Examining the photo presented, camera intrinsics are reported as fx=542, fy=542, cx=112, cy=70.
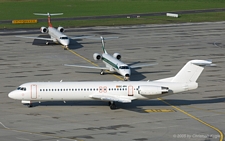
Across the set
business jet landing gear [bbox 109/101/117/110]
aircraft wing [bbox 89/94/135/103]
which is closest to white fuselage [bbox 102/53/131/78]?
business jet landing gear [bbox 109/101/117/110]

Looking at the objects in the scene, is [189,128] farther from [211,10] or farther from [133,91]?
[211,10]

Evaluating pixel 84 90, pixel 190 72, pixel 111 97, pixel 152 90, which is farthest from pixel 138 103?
pixel 190 72

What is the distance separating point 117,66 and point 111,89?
1416 centimetres

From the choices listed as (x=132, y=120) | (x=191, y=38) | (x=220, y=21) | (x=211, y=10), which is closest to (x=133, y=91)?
(x=132, y=120)

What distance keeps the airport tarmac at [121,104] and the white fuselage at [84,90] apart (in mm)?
1429

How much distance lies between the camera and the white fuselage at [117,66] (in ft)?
217

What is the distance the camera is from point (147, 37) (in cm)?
10512

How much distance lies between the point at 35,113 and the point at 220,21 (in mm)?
81046

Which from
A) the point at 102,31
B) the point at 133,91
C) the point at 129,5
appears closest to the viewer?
the point at 133,91

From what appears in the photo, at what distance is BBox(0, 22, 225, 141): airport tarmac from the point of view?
46.9 metres

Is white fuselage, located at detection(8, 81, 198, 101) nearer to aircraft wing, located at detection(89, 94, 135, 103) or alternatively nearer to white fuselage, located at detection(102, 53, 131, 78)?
aircraft wing, located at detection(89, 94, 135, 103)

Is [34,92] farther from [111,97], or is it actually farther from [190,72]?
[190,72]

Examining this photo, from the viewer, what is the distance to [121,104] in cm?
5669

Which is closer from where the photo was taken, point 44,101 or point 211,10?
point 44,101
